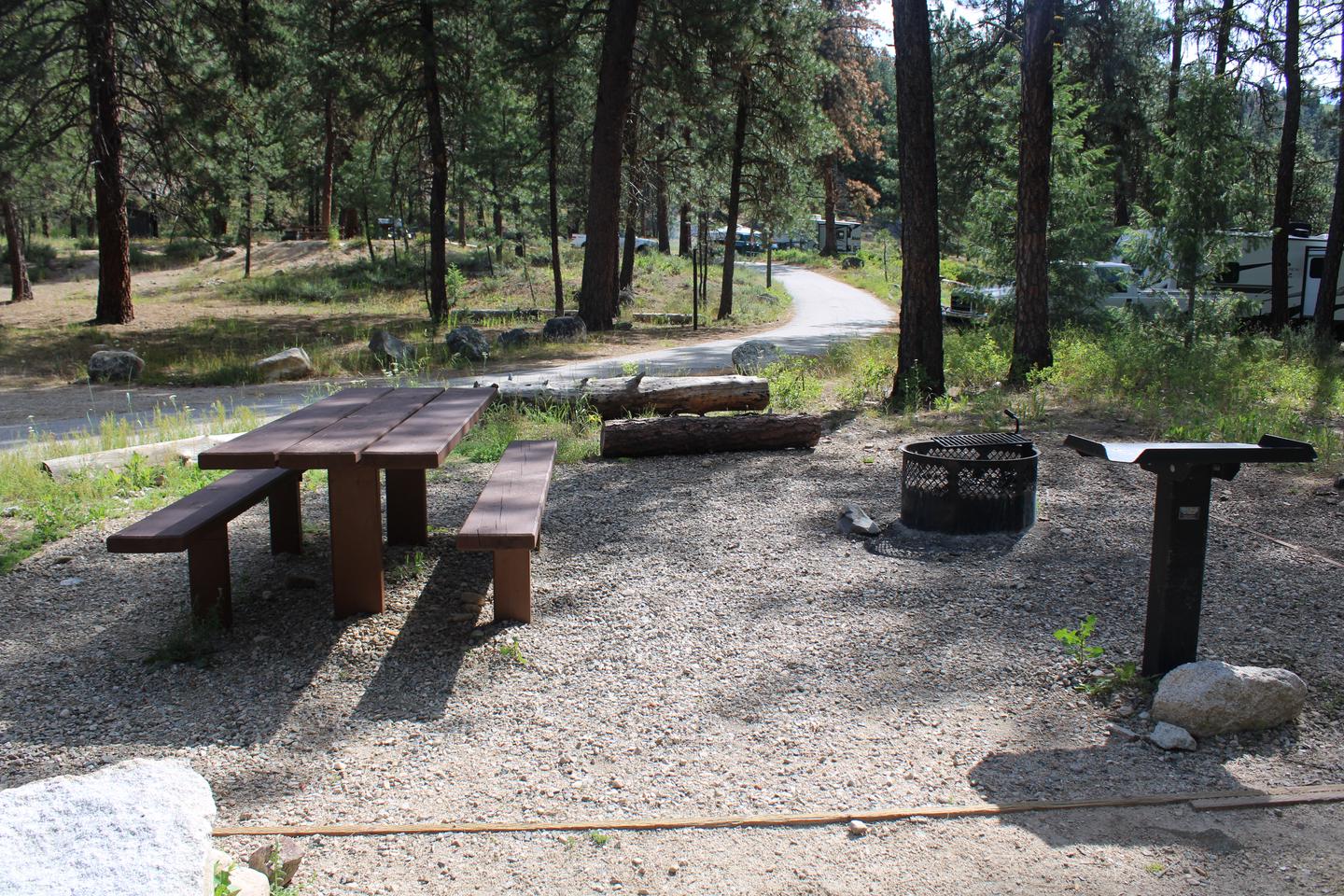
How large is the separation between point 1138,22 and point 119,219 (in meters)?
25.3

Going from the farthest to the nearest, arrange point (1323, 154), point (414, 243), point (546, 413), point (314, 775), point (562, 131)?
point (1323, 154) < point (414, 243) < point (562, 131) < point (546, 413) < point (314, 775)

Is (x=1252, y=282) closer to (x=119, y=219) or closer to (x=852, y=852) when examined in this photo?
(x=852, y=852)

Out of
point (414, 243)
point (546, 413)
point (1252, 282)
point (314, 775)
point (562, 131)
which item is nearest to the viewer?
point (314, 775)

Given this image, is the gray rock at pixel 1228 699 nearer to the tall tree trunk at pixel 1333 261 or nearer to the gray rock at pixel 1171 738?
the gray rock at pixel 1171 738

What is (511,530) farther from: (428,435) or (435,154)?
(435,154)

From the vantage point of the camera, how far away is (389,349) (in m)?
16.0

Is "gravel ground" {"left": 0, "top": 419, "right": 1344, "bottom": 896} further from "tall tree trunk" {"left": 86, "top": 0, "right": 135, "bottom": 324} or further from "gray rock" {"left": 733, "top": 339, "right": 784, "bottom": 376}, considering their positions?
"tall tree trunk" {"left": 86, "top": 0, "right": 135, "bottom": 324}

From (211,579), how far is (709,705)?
233 cm

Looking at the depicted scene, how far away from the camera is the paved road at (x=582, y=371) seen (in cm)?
1108

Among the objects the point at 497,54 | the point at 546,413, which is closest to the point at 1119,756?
the point at 546,413

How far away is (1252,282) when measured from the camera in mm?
19484

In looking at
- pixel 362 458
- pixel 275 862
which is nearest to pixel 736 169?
pixel 362 458

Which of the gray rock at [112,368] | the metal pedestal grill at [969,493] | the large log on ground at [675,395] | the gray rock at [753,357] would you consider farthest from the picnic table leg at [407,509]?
the gray rock at [112,368]

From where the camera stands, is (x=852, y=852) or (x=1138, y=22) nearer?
(x=852, y=852)
